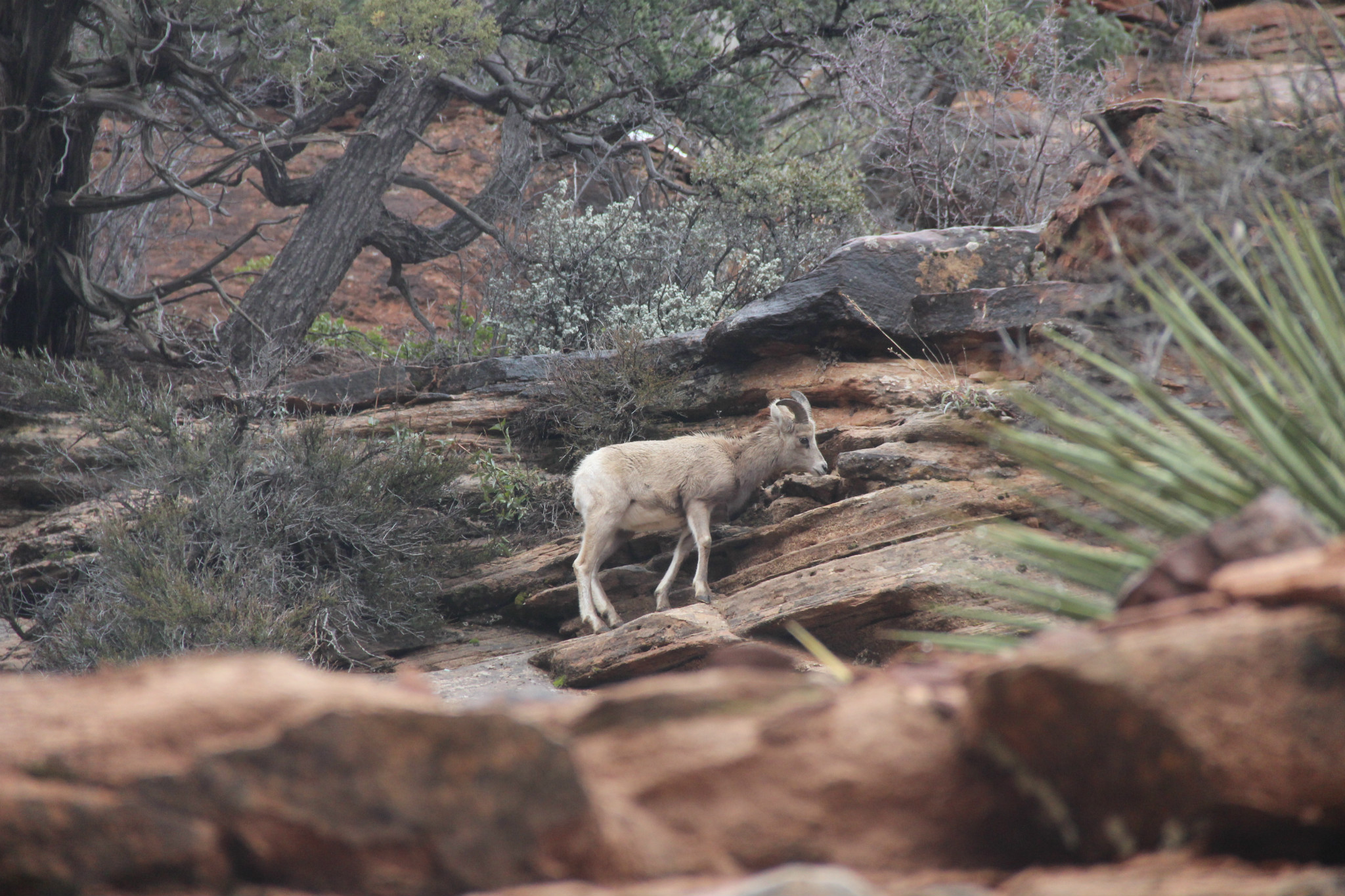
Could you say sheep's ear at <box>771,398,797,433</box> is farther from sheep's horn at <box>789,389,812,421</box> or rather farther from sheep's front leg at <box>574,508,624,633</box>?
sheep's front leg at <box>574,508,624,633</box>

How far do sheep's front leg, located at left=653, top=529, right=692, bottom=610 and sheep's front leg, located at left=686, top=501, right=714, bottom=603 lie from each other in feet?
0.30

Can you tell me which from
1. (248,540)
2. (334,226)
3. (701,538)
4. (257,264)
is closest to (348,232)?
(334,226)

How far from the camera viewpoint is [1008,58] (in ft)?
56.1

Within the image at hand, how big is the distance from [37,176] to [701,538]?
9.35 metres

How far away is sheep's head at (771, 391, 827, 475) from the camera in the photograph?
32.8ft

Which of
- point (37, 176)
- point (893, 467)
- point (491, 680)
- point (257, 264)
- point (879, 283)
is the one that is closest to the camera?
point (491, 680)

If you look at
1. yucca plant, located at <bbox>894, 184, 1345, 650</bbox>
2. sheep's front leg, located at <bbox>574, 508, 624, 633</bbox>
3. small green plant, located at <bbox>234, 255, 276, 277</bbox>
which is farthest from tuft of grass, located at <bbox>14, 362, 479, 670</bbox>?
small green plant, located at <bbox>234, 255, 276, 277</bbox>

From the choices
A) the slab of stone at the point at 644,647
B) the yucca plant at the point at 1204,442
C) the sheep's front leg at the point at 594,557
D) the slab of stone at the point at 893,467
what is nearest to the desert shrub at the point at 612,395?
the sheep's front leg at the point at 594,557

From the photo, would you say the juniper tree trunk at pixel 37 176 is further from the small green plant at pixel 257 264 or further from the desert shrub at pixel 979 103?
the desert shrub at pixel 979 103

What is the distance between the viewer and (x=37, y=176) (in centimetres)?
1268

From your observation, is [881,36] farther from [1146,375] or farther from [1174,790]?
[1174,790]

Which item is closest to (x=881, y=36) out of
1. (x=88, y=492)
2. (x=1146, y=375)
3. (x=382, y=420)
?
(x=382, y=420)

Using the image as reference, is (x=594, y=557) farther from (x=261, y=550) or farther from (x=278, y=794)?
(x=278, y=794)

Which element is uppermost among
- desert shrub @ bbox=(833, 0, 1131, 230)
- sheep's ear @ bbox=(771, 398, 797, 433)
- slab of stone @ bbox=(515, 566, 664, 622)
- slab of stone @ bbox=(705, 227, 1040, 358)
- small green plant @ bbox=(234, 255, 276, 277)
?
desert shrub @ bbox=(833, 0, 1131, 230)
